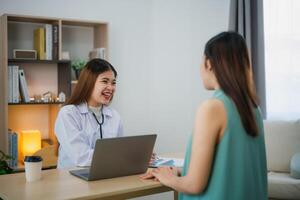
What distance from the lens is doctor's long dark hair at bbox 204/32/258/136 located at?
1.40 metres

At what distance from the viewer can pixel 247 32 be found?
3764 millimetres

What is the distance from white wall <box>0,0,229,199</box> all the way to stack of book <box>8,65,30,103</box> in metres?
1.07

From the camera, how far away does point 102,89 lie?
2.47 metres

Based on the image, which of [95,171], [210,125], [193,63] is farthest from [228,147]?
[193,63]

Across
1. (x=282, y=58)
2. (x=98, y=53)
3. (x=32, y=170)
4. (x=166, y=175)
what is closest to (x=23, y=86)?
(x=98, y=53)

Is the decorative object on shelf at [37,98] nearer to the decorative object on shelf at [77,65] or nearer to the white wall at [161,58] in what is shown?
the decorative object on shelf at [77,65]

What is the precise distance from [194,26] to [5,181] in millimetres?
2944

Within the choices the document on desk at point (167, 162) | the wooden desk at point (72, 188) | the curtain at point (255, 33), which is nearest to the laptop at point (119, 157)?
the wooden desk at point (72, 188)

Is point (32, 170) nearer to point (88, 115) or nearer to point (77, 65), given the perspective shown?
point (88, 115)

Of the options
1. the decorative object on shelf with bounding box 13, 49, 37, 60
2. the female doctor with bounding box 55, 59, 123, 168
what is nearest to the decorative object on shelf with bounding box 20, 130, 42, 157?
the decorative object on shelf with bounding box 13, 49, 37, 60

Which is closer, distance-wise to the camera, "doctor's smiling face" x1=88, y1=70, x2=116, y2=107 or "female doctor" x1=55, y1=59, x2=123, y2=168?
"female doctor" x1=55, y1=59, x2=123, y2=168

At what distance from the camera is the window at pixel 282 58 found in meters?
3.63

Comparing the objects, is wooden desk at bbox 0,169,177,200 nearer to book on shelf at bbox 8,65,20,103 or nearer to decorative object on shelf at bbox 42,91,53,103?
book on shelf at bbox 8,65,20,103

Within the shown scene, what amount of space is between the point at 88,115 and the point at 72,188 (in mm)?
818
